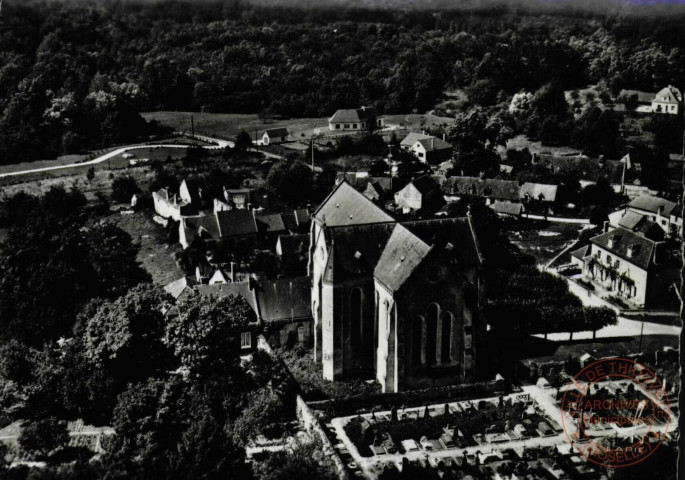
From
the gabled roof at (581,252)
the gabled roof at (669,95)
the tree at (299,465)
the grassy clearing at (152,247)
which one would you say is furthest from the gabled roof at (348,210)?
the gabled roof at (669,95)

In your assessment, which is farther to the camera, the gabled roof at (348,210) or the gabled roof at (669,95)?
the gabled roof at (669,95)

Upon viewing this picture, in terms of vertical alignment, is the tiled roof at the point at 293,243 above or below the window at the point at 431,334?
below

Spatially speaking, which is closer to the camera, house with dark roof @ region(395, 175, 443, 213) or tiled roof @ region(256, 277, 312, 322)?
tiled roof @ region(256, 277, 312, 322)

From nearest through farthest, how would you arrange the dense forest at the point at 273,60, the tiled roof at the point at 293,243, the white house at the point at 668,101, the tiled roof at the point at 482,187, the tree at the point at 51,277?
the tree at the point at 51,277 → the tiled roof at the point at 293,243 → the tiled roof at the point at 482,187 → the white house at the point at 668,101 → the dense forest at the point at 273,60

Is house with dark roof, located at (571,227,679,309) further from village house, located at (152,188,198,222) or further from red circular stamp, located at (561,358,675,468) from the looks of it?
village house, located at (152,188,198,222)

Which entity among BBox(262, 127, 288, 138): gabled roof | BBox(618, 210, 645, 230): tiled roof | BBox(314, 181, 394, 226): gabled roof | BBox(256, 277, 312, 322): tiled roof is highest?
BBox(314, 181, 394, 226): gabled roof

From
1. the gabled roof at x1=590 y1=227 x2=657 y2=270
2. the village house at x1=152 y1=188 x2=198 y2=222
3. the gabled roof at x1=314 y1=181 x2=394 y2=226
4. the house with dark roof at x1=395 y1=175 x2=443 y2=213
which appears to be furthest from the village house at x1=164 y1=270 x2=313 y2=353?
the house with dark roof at x1=395 y1=175 x2=443 y2=213

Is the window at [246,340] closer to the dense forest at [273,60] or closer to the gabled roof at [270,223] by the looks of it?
the gabled roof at [270,223]
